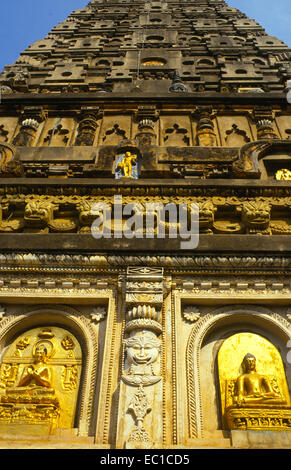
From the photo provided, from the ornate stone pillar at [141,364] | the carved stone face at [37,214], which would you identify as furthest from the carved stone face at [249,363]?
the carved stone face at [37,214]

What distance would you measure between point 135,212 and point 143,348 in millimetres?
3065

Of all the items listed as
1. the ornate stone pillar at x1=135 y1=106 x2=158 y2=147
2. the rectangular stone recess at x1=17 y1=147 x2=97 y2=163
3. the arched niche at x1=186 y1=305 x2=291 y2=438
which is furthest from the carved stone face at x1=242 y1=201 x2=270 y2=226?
the rectangular stone recess at x1=17 y1=147 x2=97 y2=163

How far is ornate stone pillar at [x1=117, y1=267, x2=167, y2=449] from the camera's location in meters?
5.32

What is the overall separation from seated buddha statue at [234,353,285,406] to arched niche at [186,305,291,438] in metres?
0.36

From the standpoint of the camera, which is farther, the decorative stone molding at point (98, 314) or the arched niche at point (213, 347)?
the decorative stone molding at point (98, 314)

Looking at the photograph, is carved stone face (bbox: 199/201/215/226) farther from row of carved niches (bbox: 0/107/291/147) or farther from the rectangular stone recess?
row of carved niches (bbox: 0/107/291/147)

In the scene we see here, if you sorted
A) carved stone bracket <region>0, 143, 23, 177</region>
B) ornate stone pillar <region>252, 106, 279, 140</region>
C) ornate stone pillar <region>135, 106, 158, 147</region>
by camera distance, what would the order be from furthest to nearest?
ornate stone pillar <region>252, 106, 279, 140</region> → ornate stone pillar <region>135, 106, 158, 147</region> → carved stone bracket <region>0, 143, 23, 177</region>

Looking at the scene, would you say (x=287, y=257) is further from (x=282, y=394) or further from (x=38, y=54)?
(x=38, y=54)

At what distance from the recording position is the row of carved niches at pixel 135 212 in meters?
8.22

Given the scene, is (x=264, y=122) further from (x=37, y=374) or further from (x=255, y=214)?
(x=37, y=374)

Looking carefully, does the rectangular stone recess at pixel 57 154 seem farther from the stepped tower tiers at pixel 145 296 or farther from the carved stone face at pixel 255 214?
the carved stone face at pixel 255 214

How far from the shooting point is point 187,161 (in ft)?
33.4

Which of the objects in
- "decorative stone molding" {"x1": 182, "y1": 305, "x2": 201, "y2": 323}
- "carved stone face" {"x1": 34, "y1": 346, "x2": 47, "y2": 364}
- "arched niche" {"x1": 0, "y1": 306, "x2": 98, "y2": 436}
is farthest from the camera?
"decorative stone molding" {"x1": 182, "y1": 305, "x2": 201, "y2": 323}

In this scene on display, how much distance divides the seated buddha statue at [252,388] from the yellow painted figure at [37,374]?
2775mm
